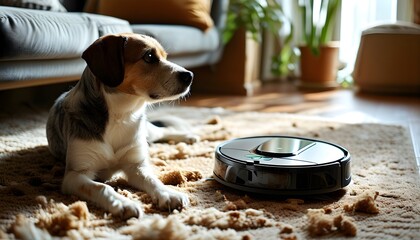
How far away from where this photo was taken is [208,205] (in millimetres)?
1770

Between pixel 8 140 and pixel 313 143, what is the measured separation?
1.57m

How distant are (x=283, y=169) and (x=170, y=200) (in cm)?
41

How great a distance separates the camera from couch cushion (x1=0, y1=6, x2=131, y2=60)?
→ 218 centimetres

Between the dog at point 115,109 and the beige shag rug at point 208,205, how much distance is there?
77 mm

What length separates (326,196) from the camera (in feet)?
6.22

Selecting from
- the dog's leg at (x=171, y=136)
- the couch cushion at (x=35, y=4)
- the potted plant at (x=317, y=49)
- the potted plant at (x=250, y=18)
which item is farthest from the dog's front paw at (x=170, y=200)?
the potted plant at (x=317, y=49)

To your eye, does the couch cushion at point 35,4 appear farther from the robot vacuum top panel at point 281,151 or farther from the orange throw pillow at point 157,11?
the robot vacuum top panel at point 281,151

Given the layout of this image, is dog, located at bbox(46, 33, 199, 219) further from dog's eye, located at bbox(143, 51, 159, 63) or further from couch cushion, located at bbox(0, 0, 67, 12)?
couch cushion, located at bbox(0, 0, 67, 12)

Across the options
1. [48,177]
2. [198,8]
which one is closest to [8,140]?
[48,177]

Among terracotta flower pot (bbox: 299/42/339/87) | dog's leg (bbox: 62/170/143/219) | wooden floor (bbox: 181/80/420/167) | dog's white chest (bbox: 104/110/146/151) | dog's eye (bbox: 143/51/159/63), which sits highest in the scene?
dog's eye (bbox: 143/51/159/63)

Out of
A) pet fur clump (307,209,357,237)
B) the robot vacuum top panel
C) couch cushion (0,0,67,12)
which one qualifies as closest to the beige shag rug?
pet fur clump (307,209,357,237)

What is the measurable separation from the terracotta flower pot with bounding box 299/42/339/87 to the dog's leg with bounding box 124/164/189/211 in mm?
3595

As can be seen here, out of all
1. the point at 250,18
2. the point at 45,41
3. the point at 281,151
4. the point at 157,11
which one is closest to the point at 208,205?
the point at 281,151

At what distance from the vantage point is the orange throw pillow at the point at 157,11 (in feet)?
12.9
